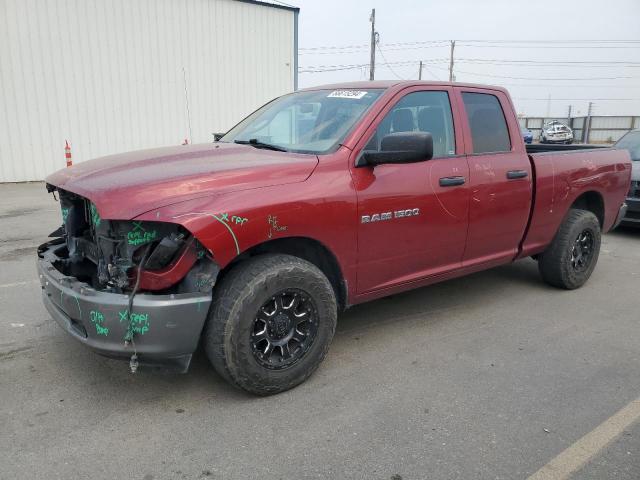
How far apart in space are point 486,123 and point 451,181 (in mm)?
858

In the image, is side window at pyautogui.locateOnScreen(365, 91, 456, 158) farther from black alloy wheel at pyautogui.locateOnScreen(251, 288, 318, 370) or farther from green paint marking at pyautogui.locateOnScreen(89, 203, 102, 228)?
green paint marking at pyautogui.locateOnScreen(89, 203, 102, 228)

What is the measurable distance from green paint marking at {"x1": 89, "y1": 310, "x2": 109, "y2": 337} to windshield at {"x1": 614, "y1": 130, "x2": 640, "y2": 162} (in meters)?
8.58

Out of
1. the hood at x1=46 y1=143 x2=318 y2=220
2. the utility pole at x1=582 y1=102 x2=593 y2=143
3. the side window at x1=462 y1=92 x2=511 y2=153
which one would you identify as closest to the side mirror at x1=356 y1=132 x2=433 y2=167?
the hood at x1=46 y1=143 x2=318 y2=220

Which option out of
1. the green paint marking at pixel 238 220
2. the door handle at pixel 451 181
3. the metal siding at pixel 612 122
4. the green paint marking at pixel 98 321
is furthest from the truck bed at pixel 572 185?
the metal siding at pixel 612 122

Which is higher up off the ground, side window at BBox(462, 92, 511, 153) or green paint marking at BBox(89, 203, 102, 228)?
side window at BBox(462, 92, 511, 153)

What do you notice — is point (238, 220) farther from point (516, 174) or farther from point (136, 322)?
point (516, 174)

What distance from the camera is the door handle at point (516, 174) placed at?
167 inches

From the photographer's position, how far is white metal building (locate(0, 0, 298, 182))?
13609 millimetres

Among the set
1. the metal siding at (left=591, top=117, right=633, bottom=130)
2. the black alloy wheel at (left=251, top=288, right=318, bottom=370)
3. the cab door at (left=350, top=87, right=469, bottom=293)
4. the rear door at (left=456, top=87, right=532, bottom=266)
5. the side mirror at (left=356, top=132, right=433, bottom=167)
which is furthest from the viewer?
the metal siding at (left=591, top=117, right=633, bottom=130)

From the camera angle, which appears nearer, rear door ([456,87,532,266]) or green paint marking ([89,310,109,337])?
green paint marking ([89,310,109,337])

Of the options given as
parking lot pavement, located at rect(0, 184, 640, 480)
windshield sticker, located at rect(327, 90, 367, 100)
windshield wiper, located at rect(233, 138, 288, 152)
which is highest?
windshield sticker, located at rect(327, 90, 367, 100)

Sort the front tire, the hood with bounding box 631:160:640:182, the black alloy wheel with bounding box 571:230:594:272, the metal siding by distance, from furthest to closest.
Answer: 1. the metal siding
2. the hood with bounding box 631:160:640:182
3. the black alloy wheel with bounding box 571:230:594:272
4. the front tire

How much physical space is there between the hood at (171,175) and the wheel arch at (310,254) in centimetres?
39

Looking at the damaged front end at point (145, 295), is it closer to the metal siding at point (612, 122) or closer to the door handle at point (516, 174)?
the door handle at point (516, 174)
